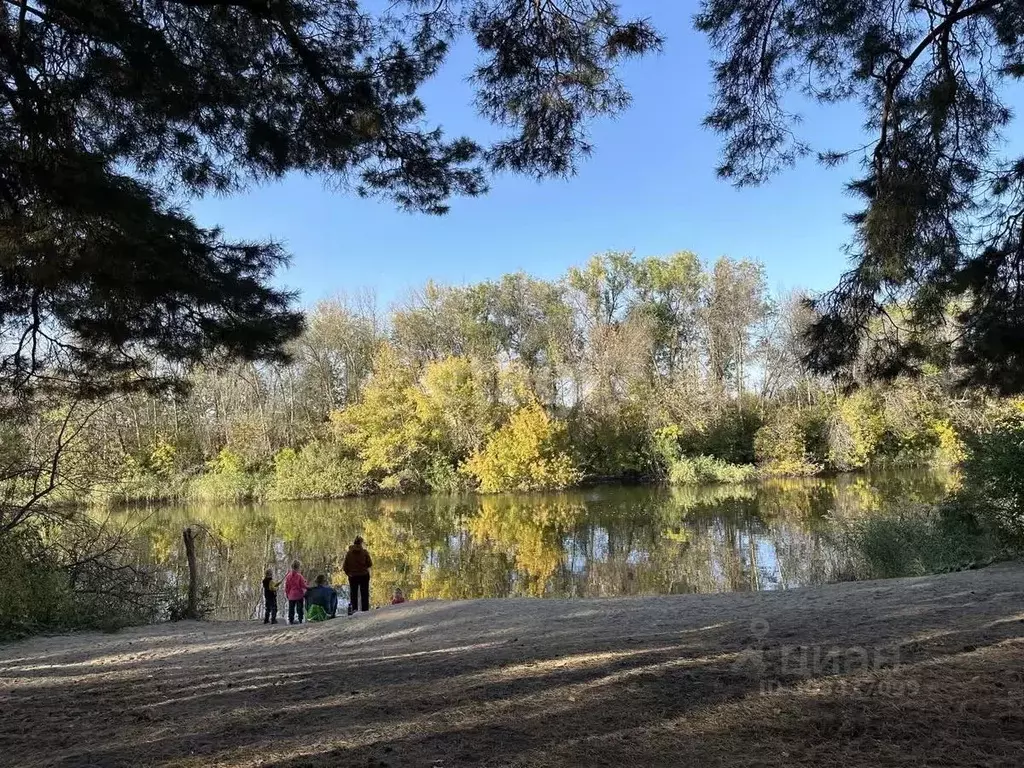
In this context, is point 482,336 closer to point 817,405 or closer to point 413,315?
point 413,315

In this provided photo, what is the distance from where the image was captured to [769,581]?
12.8m

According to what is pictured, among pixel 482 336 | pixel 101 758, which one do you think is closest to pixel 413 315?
pixel 482 336

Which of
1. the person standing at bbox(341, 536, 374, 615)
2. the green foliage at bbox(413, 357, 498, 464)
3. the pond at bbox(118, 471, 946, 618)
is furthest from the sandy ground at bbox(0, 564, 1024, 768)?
the green foliage at bbox(413, 357, 498, 464)

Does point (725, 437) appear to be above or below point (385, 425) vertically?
below

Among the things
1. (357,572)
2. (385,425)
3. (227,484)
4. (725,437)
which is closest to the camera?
(357,572)

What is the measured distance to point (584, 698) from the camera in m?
3.32

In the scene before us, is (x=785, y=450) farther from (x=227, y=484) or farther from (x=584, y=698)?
(x=584, y=698)

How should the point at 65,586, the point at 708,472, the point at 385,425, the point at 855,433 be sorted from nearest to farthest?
the point at 65,586 < the point at 855,433 < the point at 708,472 < the point at 385,425

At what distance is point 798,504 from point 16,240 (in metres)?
24.0

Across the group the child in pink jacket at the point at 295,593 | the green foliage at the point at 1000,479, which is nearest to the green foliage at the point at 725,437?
the green foliage at the point at 1000,479

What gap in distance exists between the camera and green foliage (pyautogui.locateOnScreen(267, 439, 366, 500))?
107 feet

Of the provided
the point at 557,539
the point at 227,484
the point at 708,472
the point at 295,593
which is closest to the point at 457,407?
the point at 227,484

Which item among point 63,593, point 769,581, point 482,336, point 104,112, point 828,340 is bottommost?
point 769,581

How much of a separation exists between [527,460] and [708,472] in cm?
887
